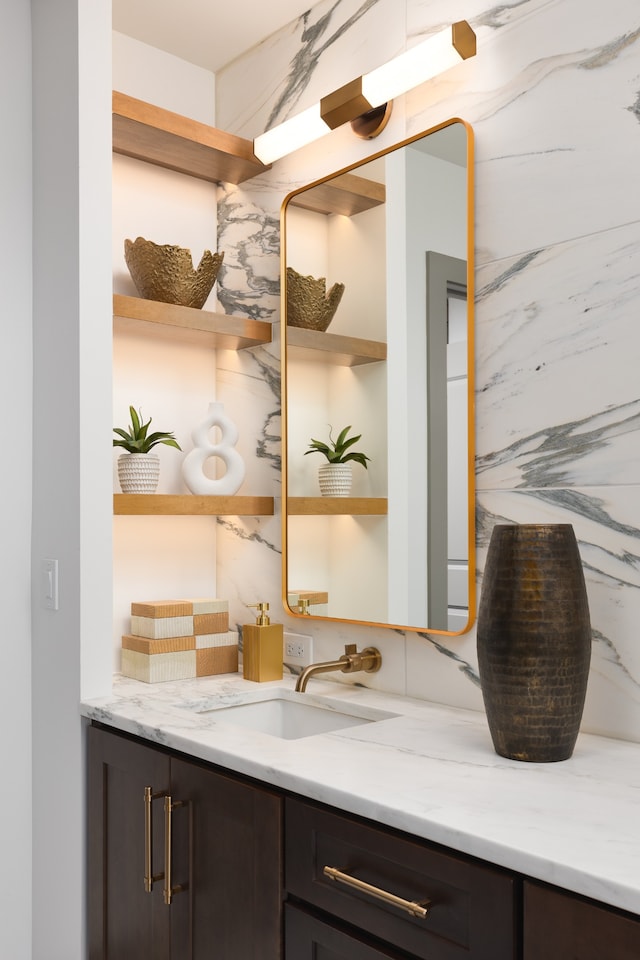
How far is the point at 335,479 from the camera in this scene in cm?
199

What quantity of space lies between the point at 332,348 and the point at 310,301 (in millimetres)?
154

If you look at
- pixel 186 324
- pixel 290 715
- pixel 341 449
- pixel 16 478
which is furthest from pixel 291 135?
pixel 290 715

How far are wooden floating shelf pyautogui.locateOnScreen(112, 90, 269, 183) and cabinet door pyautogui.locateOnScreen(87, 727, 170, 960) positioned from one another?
4.71 feet

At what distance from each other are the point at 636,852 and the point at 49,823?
146 centimetres

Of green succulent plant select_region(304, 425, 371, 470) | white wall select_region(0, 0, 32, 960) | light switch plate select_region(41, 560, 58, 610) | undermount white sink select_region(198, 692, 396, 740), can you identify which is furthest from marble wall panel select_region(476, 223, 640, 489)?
white wall select_region(0, 0, 32, 960)

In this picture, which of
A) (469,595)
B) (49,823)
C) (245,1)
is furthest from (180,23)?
(49,823)

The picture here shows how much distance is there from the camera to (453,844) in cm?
101

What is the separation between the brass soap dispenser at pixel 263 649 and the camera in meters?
2.00

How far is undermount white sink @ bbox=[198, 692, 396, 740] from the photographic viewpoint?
1.76 metres

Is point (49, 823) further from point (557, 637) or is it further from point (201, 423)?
point (557, 637)

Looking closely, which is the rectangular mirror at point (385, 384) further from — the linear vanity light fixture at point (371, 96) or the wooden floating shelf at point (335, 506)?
the linear vanity light fixture at point (371, 96)

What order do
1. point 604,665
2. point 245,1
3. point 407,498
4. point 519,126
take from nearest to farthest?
point 604,665, point 519,126, point 407,498, point 245,1

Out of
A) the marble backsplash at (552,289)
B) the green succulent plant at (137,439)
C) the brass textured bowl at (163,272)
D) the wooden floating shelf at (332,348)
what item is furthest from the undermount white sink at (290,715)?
the brass textured bowl at (163,272)

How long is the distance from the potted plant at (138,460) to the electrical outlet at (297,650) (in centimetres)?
52
